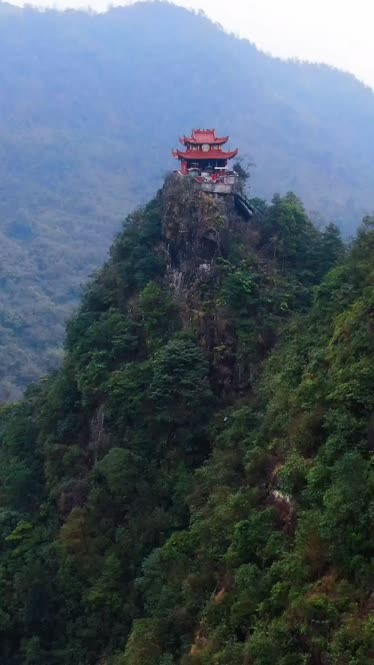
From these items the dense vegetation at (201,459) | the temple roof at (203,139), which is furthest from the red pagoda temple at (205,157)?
the dense vegetation at (201,459)

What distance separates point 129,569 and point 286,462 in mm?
5683

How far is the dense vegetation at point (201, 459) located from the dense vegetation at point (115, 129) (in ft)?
117

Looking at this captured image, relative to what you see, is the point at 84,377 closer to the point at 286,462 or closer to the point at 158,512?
the point at 158,512

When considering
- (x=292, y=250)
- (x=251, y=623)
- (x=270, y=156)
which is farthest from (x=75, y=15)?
(x=251, y=623)

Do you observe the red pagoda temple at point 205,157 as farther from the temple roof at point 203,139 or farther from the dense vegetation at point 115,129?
the dense vegetation at point 115,129

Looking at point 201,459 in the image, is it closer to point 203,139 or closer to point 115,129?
point 203,139

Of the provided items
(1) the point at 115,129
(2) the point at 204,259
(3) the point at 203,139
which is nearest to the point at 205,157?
(3) the point at 203,139

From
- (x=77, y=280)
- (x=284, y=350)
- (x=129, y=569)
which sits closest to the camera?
(x=129, y=569)

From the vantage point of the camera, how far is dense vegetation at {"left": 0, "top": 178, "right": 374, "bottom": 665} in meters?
10.5

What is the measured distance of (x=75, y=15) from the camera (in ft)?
544

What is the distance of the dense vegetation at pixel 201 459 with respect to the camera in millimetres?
10523

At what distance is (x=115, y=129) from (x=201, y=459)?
11711 cm

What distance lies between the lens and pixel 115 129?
127 metres

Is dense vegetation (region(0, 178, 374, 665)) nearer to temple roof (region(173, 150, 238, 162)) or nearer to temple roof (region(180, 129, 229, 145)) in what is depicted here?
temple roof (region(173, 150, 238, 162))
